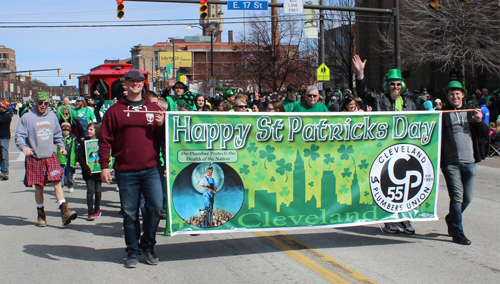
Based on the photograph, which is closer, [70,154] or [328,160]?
[328,160]

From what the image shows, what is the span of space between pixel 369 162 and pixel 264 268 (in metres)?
1.78

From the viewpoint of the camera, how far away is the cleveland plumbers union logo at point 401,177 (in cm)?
609

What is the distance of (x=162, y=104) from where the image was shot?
8.12 meters

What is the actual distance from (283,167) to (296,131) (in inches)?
16.9

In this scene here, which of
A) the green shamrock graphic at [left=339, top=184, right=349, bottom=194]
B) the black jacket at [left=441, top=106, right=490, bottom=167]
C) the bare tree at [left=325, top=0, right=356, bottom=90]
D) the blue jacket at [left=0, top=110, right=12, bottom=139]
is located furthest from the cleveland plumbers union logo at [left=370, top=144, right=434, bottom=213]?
the bare tree at [left=325, top=0, right=356, bottom=90]

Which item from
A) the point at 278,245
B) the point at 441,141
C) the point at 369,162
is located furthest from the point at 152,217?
the point at 441,141

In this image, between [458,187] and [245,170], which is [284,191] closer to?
[245,170]

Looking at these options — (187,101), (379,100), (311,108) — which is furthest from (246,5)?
(379,100)

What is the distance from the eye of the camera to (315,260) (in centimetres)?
557

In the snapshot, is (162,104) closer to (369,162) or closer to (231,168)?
(231,168)

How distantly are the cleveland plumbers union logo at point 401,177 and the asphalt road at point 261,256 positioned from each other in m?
0.52

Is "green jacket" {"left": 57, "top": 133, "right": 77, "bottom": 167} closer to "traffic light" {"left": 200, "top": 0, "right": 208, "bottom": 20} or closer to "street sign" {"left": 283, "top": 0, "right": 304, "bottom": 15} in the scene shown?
"traffic light" {"left": 200, "top": 0, "right": 208, "bottom": 20}

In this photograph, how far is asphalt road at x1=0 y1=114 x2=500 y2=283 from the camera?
5094mm

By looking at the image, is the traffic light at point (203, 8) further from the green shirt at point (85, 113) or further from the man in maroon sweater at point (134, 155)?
the man in maroon sweater at point (134, 155)
